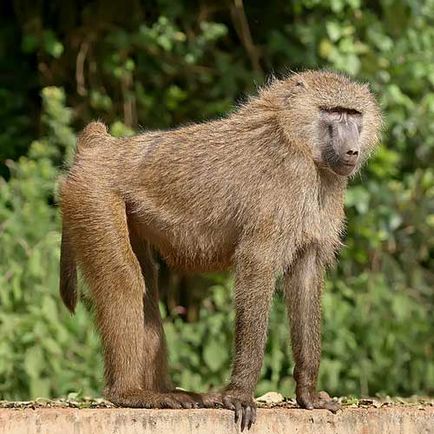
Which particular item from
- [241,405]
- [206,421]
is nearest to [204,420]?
[206,421]

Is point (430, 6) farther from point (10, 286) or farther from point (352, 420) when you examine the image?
point (352, 420)

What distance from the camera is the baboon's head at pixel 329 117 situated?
645cm

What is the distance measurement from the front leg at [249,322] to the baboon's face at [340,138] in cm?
63

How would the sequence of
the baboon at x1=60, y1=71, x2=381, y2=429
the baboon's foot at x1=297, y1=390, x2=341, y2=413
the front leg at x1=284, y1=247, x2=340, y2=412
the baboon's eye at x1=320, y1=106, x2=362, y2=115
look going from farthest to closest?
the baboon's eye at x1=320, y1=106, x2=362, y2=115
the front leg at x1=284, y1=247, x2=340, y2=412
the baboon at x1=60, y1=71, x2=381, y2=429
the baboon's foot at x1=297, y1=390, x2=341, y2=413

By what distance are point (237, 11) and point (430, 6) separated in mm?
1839

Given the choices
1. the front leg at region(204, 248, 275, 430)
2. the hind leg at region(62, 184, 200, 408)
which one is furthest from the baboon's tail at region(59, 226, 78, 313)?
the front leg at region(204, 248, 275, 430)

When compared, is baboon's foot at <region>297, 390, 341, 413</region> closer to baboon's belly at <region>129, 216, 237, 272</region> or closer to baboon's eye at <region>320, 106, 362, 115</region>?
baboon's belly at <region>129, 216, 237, 272</region>

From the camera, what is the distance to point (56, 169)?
10.1 metres

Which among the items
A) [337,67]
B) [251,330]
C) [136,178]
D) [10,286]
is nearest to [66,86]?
[337,67]

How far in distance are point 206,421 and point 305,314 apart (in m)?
0.97

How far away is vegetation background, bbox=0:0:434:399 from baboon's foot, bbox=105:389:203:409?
227 cm

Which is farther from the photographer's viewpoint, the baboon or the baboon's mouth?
the baboon's mouth

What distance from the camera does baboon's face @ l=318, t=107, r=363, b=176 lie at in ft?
21.1

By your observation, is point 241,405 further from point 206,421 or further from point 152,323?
point 152,323
